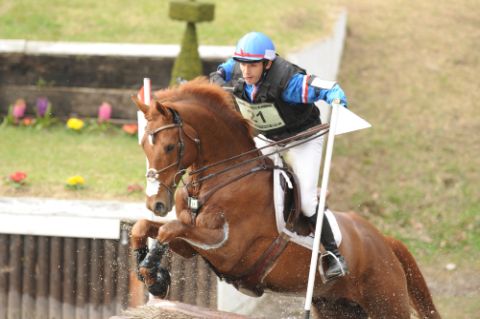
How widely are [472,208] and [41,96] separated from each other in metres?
6.12

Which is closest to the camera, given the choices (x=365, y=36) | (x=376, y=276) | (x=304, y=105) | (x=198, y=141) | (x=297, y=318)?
(x=198, y=141)

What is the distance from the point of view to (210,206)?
5.90m

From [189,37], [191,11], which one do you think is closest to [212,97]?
[189,37]

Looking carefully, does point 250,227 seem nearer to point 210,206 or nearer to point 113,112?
point 210,206

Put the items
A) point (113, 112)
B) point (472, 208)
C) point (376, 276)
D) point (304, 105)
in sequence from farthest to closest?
1. point (113, 112)
2. point (472, 208)
3. point (376, 276)
4. point (304, 105)

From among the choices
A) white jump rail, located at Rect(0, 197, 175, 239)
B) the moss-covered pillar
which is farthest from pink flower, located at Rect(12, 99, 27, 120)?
white jump rail, located at Rect(0, 197, 175, 239)

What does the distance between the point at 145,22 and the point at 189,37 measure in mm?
3087

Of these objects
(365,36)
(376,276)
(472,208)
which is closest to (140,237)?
(376,276)

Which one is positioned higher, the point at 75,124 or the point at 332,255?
the point at 332,255

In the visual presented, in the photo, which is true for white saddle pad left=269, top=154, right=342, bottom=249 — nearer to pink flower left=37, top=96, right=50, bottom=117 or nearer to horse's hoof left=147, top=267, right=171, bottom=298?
horse's hoof left=147, top=267, right=171, bottom=298

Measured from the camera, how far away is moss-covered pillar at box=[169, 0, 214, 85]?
11258mm

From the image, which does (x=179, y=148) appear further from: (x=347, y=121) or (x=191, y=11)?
(x=191, y=11)

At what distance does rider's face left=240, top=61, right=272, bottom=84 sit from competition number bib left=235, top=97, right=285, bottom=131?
195 mm

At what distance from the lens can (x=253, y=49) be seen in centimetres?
583
